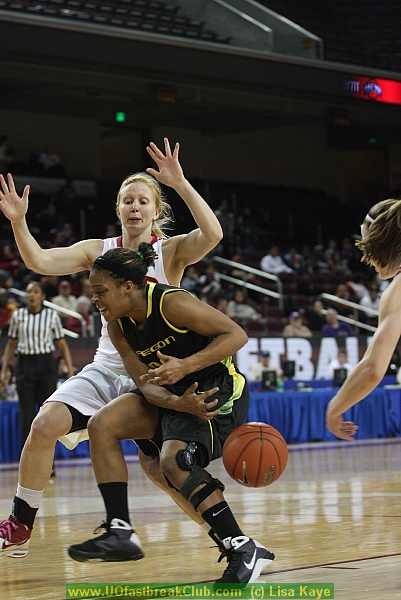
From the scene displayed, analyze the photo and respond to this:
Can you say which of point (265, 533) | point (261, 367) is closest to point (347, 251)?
point (261, 367)

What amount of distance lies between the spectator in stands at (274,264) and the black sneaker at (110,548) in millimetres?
15667

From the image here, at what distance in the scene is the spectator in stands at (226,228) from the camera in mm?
20109

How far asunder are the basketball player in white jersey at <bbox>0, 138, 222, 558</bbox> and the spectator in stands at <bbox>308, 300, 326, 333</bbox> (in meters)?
11.6

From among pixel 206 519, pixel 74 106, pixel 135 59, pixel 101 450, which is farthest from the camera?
pixel 74 106

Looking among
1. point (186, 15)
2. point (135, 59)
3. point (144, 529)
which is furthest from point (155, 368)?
point (186, 15)

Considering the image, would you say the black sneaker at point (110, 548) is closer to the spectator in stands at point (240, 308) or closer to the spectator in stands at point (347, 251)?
the spectator in stands at point (240, 308)

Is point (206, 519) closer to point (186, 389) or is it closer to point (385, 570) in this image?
point (186, 389)

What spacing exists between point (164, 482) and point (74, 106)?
20002mm

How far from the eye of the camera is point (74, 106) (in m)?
23.3

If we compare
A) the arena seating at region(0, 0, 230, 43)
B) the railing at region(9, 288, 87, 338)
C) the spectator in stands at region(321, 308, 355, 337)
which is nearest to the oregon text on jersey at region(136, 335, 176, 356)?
the railing at region(9, 288, 87, 338)

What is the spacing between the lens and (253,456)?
12.8 ft

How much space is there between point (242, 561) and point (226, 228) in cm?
1739

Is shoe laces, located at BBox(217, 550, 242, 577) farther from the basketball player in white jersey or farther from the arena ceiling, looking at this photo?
the arena ceiling

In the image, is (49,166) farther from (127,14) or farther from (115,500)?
(115,500)
